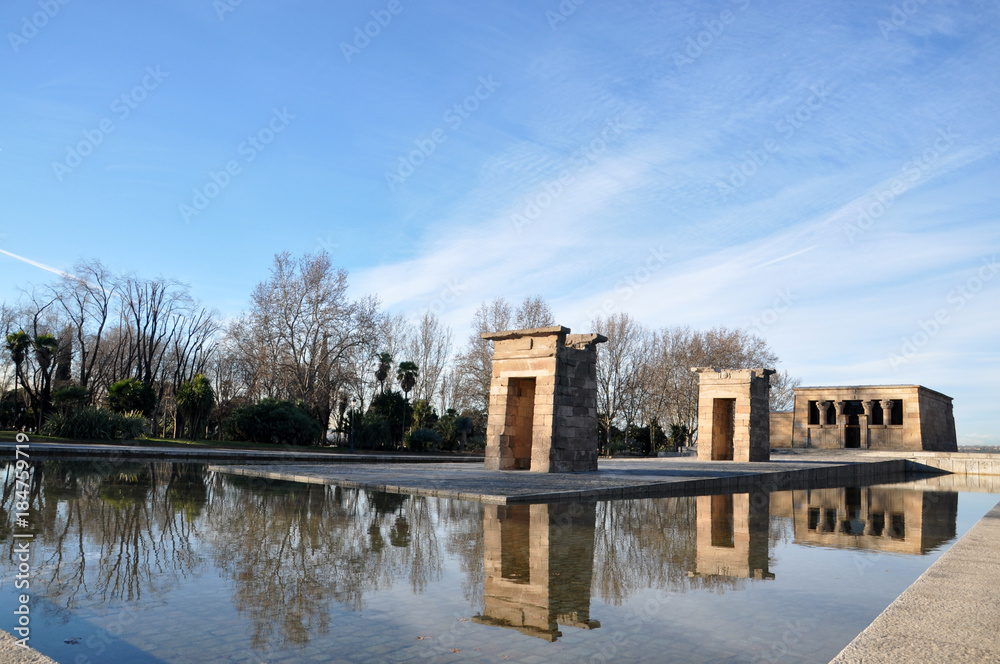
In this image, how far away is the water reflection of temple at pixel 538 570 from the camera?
157 inches

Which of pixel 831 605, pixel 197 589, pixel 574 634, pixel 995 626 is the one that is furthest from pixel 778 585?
pixel 197 589

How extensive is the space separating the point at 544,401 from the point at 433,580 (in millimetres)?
10838

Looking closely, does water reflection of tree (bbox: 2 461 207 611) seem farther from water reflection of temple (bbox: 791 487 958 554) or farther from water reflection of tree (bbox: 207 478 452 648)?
water reflection of temple (bbox: 791 487 958 554)

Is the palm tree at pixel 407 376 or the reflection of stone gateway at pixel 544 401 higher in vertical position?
the palm tree at pixel 407 376

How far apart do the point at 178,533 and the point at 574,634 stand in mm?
4270

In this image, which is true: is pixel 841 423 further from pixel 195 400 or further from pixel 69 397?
pixel 69 397

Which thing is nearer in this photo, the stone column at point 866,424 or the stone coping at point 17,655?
the stone coping at point 17,655

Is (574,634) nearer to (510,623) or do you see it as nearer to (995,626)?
(510,623)

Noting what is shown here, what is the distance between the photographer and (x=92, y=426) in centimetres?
2314

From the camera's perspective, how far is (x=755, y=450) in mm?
24906

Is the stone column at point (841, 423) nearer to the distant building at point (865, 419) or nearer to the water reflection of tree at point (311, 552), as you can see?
the distant building at point (865, 419)

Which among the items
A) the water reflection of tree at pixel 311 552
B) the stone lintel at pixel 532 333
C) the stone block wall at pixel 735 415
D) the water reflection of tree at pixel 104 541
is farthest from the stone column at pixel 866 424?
the water reflection of tree at pixel 104 541

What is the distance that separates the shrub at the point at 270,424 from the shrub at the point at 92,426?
5.20 m

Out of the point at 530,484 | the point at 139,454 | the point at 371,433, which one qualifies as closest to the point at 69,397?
the point at 139,454
